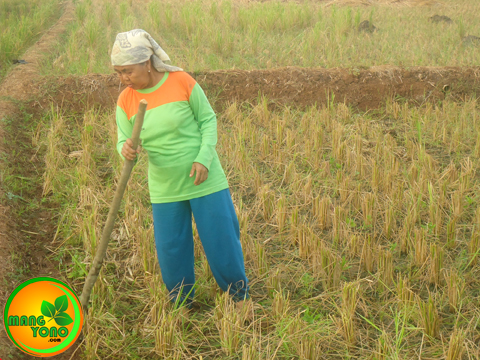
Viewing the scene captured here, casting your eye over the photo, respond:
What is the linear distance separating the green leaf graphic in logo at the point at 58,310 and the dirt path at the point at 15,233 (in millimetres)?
322

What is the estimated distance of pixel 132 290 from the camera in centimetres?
295

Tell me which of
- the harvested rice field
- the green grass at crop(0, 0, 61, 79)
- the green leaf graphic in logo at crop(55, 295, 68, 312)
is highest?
the green grass at crop(0, 0, 61, 79)

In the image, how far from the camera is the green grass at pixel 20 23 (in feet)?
21.9

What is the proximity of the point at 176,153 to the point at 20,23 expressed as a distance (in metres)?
6.79

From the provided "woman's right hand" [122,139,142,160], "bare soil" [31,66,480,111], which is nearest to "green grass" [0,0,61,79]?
"bare soil" [31,66,480,111]

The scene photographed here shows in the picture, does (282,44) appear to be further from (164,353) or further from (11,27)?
(164,353)

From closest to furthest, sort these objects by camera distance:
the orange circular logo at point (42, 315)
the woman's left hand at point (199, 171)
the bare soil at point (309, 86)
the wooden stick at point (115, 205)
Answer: the orange circular logo at point (42, 315), the wooden stick at point (115, 205), the woman's left hand at point (199, 171), the bare soil at point (309, 86)

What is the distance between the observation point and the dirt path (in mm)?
2496

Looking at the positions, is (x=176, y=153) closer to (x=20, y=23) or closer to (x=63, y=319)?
(x=63, y=319)

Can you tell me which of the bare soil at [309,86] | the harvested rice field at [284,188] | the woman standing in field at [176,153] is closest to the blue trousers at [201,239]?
the woman standing in field at [176,153]

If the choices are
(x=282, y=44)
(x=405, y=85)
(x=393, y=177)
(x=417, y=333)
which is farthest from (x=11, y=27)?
(x=417, y=333)

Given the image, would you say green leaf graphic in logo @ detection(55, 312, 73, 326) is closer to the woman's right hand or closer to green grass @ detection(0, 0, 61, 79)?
the woman's right hand

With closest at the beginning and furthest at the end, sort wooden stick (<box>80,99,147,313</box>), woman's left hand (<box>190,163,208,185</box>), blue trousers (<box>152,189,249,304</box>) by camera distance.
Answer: wooden stick (<box>80,99,147,313</box>) → woman's left hand (<box>190,163,208,185</box>) → blue trousers (<box>152,189,249,304</box>)

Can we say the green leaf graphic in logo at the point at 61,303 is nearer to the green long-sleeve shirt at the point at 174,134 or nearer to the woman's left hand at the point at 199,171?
the green long-sleeve shirt at the point at 174,134
